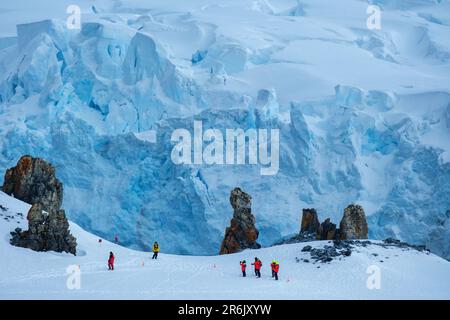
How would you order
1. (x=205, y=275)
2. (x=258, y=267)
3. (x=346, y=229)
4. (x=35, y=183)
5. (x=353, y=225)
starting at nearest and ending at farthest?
(x=258, y=267), (x=205, y=275), (x=346, y=229), (x=353, y=225), (x=35, y=183)

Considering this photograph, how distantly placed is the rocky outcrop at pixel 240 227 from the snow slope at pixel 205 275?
391 centimetres

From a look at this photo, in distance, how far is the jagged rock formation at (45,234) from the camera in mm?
26406

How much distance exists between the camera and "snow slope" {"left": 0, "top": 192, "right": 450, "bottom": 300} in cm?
1997

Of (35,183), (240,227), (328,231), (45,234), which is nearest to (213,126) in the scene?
(240,227)

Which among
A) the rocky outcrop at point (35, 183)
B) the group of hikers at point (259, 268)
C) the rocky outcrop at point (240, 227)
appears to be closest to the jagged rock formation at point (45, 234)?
the rocky outcrop at point (35, 183)

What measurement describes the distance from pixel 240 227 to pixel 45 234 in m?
10.5

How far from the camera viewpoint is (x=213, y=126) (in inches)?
1826

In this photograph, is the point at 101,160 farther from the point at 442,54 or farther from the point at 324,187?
the point at 442,54

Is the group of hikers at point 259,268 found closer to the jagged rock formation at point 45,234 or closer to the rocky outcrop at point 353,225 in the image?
the jagged rock formation at point 45,234

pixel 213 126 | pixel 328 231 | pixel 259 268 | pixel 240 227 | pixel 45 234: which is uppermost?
pixel 213 126

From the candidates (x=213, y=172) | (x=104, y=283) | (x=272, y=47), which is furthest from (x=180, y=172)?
(x=104, y=283)

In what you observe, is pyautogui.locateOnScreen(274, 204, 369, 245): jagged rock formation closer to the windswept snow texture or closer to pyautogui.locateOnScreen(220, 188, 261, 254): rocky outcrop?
pyautogui.locateOnScreen(220, 188, 261, 254): rocky outcrop

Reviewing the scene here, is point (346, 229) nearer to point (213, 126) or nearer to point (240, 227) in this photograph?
point (240, 227)

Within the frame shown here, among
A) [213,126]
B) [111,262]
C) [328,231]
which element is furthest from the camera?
[213,126]
